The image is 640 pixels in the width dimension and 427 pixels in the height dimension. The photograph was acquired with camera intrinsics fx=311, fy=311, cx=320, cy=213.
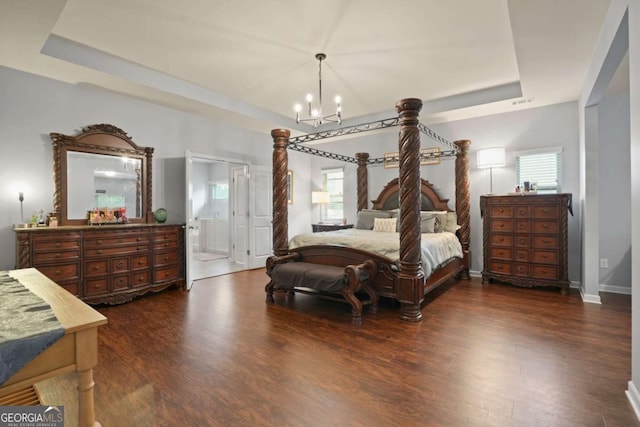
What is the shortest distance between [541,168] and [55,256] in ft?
22.3

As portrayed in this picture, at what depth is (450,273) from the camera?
4.69m

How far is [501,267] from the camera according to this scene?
4.79 m

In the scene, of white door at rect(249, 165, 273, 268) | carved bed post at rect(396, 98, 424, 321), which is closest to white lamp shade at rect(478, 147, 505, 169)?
carved bed post at rect(396, 98, 424, 321)

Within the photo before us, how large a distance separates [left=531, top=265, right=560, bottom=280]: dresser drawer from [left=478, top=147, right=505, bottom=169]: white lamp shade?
1.64 metres

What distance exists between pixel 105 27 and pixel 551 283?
6.26m

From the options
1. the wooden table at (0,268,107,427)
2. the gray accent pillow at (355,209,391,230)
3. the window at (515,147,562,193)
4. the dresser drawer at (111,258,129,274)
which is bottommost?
the dresser drawer at (111,258,129,274)

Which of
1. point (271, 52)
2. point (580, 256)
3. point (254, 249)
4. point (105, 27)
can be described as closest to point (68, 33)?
point (105, 27)

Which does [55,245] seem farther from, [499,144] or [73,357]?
[499,144]

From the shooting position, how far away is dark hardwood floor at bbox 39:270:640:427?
6.07ft

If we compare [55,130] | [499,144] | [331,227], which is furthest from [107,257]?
[499,144]

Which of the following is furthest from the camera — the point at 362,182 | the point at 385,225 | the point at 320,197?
the point at 320,197

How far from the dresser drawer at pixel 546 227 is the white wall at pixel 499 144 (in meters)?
0.55

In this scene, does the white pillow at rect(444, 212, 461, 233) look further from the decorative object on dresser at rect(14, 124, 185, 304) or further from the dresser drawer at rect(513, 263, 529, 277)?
the decorative object on dresser at rect(14, 124, 185, 304)

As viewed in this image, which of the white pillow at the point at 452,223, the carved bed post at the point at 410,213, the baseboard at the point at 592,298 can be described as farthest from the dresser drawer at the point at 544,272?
the carved bed post at the point at 410,213
